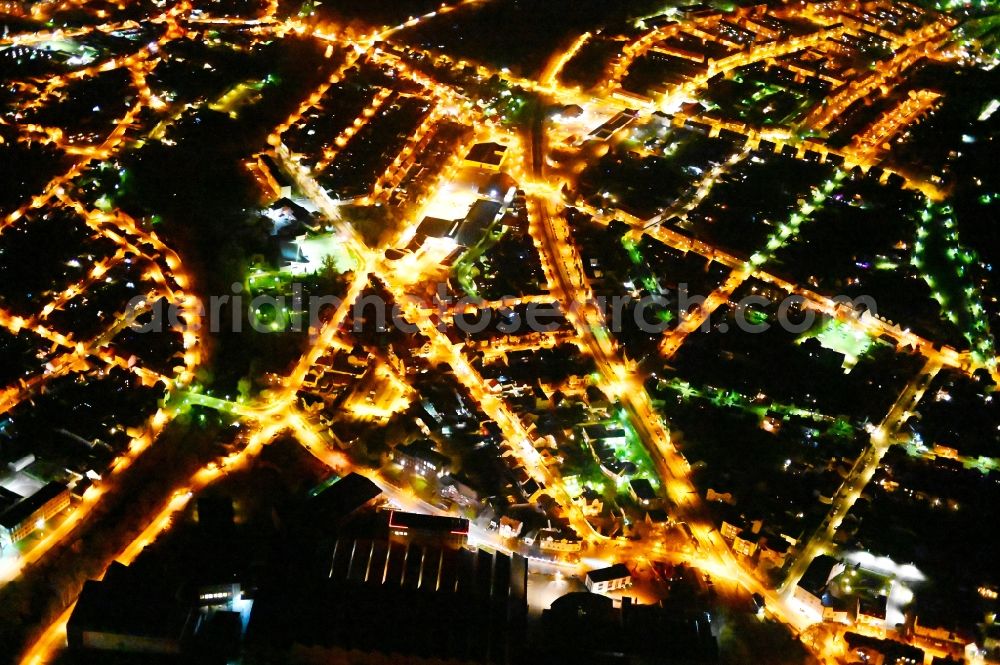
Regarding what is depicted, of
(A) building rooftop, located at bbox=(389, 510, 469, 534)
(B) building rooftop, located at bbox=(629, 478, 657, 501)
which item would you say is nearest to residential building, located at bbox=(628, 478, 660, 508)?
(B) building rooftop, located at bbox=(629, 478, 657, 501)

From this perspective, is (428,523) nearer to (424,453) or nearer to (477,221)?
(424,453)

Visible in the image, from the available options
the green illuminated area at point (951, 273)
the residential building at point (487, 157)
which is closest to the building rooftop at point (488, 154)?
the residential building at point (487, 157)

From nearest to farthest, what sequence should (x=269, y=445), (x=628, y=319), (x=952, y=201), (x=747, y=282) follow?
(x=269, y=445), (x=628, y=319), (x=747, y=282), (x=952, y=201)

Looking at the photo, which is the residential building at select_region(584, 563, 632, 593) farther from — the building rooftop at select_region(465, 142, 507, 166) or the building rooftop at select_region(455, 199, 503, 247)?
the building rooftop at select_region(465, 142, 507, 166)

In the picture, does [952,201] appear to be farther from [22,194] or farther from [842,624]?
[22,194]

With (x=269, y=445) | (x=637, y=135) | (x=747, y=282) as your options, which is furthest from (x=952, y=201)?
(x=269, y=445)

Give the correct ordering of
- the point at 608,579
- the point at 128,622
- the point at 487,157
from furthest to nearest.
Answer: the point at 487,157 < the point at 608,579 < the point at 128,622

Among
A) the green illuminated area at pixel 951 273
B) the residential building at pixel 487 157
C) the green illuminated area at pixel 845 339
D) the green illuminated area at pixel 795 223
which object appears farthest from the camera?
the residential building at pixel 487 157

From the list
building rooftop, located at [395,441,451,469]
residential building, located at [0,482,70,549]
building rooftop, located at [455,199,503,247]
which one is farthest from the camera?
building rooftop, located at [455,199,503,247]

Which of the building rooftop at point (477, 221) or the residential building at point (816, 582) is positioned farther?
the building rooftop at point (477, 221)

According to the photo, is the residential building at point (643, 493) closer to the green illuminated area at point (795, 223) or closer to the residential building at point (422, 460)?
the residential building at point (422, 460)

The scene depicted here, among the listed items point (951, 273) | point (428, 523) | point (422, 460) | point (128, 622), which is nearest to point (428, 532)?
point (428, 523)
